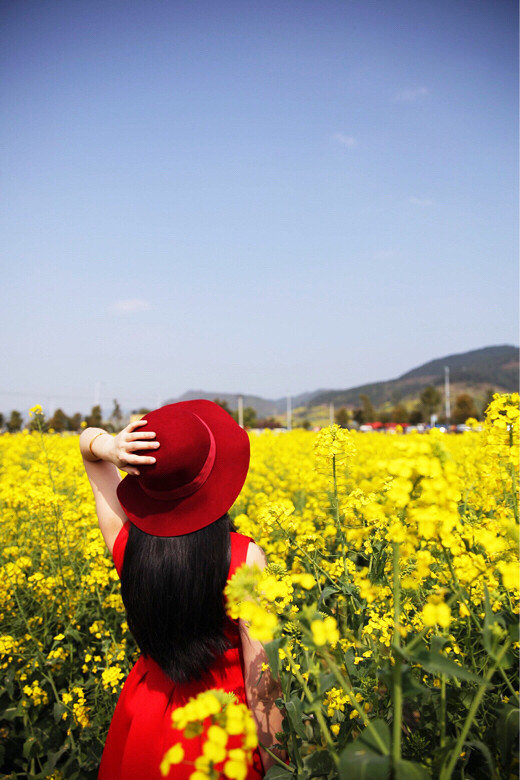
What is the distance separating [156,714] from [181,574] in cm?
40

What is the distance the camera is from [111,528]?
138 centimetres

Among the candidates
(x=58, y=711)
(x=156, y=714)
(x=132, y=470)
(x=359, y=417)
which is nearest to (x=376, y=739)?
(x=132, y=470)

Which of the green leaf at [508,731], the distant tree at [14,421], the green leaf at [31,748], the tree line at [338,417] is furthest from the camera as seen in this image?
the distant tree at [14,421]

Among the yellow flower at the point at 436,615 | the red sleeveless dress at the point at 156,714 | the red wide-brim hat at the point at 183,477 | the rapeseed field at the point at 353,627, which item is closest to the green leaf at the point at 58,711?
the rapeseed field at the point at 353,627

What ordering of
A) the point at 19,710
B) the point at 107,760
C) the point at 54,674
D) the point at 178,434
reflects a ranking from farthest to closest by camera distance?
the point at 54,674 → the point at 19,710 → the point at 107,760 → the point at 178,434

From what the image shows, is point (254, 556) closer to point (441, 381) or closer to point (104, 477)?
point (104, 477)

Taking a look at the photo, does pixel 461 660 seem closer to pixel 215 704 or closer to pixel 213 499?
pixel 213 499

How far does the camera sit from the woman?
1.05 m

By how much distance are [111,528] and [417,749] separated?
0.91 meters

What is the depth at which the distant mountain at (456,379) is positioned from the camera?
86125mm

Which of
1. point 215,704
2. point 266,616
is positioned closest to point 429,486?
point 266,616

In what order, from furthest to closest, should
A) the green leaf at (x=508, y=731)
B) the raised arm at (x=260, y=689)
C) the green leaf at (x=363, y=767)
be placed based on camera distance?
the raised arm at (x=260, y=689) → the green leaf at (x=508, y=731) → the green leaf at (x=363, y=767)

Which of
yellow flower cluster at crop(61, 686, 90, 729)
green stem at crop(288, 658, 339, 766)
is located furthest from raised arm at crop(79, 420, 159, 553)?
yellow flower cluster at crop(61, 686, 90, 729)

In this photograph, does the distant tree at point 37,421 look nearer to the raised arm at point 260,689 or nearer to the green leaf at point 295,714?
the raised arm at point 260,689
